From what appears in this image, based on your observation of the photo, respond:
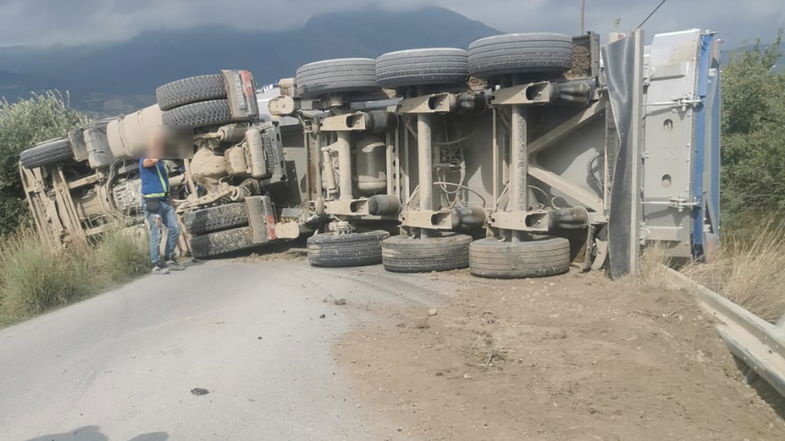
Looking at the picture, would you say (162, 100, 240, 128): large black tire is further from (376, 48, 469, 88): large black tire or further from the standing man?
(376, 48, 469, 88): large black tire

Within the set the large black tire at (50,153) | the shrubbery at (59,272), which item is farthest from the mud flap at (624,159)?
the large black tire at (50,153)

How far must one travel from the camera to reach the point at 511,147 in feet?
24.6

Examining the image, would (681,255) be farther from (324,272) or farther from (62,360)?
(62,360)

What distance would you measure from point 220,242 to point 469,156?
3.48 meters

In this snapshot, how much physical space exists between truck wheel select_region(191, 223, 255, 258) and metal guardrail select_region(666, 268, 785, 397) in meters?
5.99

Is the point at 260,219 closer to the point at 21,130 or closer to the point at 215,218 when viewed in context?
the point at 215,218

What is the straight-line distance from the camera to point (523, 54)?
683 centimetres

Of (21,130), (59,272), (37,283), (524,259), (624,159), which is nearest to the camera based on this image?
(624,159)

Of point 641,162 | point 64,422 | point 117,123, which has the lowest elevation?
point 64,422

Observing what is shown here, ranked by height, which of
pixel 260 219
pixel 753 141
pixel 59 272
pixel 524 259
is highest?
pixel 753 141

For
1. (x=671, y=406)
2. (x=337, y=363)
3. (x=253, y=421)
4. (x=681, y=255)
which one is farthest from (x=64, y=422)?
(x=681, y=255)

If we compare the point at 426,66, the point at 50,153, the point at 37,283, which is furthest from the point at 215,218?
the point at 50,153

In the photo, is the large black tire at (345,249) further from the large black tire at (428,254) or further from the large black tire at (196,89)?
the large black tire at (196,89)

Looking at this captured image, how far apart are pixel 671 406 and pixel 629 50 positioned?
143 inches
